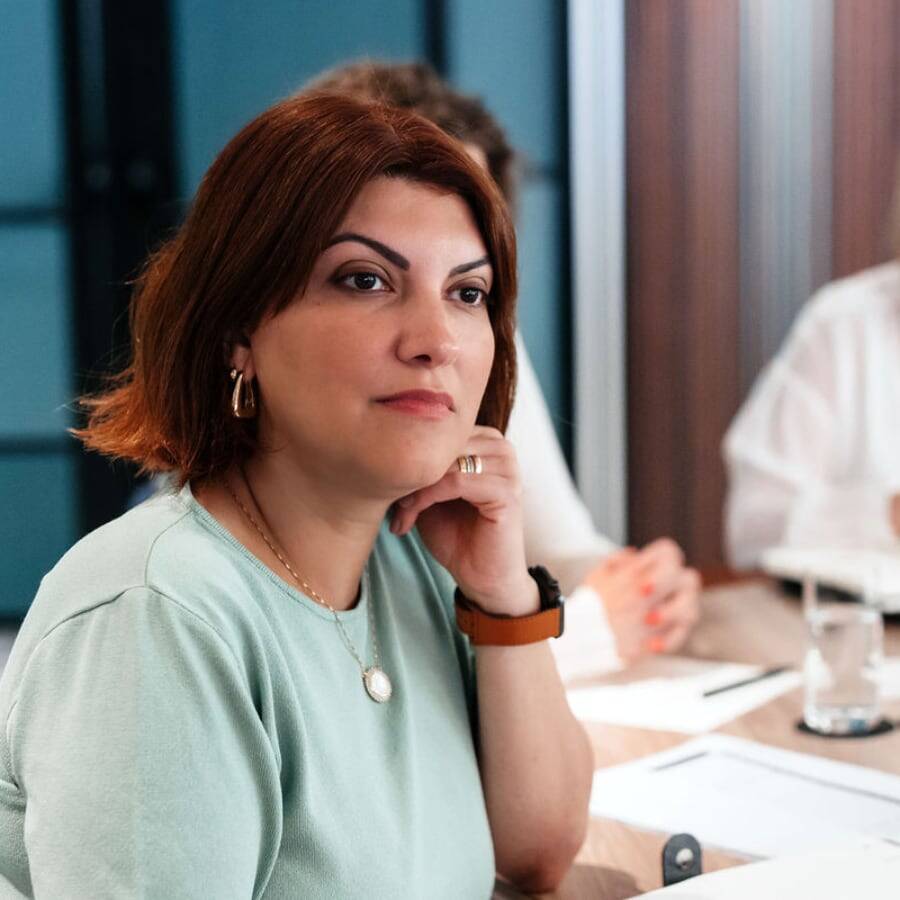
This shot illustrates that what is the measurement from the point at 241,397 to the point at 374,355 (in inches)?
4.8

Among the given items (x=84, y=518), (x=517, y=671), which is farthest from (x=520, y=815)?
→ (x=84, y=518)

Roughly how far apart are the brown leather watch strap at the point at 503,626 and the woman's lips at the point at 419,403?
25cm

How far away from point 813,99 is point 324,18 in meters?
1.31

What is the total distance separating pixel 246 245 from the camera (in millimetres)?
868

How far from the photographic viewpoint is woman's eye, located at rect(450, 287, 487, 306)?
0.97m

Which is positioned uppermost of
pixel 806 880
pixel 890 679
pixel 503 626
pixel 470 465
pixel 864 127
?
pixel 864 127

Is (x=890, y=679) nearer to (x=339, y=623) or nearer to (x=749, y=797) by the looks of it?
(x=749, y=797)

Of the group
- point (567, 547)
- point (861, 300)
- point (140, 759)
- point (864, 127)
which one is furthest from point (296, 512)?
point (864, 127)

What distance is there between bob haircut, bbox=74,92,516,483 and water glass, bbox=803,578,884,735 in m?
0.69

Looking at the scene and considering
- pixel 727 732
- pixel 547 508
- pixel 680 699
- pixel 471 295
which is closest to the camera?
pixel 471 295

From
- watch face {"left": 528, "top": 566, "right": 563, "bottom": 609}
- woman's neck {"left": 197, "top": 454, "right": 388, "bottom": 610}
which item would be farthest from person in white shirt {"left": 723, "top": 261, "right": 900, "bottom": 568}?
woman's neck {"left": 197, "top": 454, "right": 388, "bottom": 610}

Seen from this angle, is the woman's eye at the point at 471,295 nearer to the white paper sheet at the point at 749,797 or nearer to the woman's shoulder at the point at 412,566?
the woman's shoulder at the point at 412,566

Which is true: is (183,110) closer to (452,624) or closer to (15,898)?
(452,624)

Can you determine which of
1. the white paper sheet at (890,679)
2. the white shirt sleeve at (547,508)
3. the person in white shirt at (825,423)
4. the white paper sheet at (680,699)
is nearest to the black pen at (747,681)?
the white paper sheet at (680,699)
